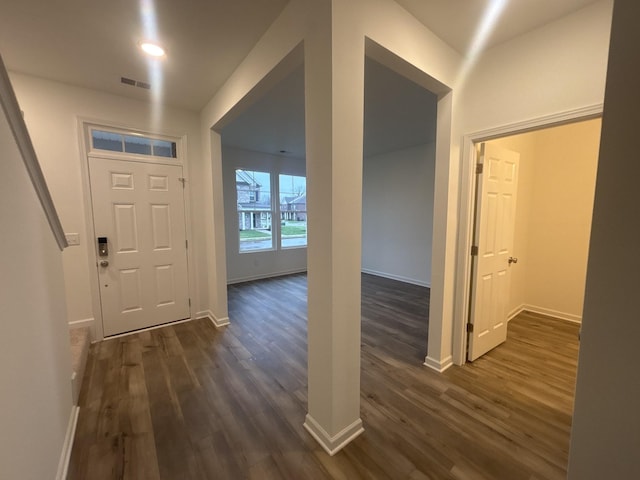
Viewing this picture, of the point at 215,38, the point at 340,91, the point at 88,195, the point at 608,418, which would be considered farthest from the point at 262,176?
the point at 608,418

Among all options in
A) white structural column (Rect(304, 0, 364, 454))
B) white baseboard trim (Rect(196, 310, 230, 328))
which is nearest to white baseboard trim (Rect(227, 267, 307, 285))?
white baseboard trim (Rect(196, 310, 230, 328))

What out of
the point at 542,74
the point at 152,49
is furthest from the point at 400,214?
the point at 152,49

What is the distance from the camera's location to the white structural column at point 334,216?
4.68 feet

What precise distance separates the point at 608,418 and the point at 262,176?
19.2 feet

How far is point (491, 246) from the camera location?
253cm

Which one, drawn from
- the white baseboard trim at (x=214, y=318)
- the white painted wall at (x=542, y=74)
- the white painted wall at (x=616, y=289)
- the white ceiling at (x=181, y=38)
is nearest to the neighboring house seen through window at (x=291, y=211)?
the white baseboard trim at (x=214, y=318)

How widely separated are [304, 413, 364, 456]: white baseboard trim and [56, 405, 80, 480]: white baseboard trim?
131cm

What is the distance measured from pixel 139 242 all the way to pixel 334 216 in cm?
281

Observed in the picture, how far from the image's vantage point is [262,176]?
5887 millimetres

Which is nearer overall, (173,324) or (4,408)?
(4,408)

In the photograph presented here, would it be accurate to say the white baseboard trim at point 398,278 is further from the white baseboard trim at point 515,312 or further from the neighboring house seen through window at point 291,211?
the neighboring house seen through window at point 291,211

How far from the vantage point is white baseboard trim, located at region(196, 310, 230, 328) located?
342cm

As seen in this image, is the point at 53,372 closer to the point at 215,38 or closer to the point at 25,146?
the point at 25,146

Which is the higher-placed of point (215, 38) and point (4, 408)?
point (215, 38)
